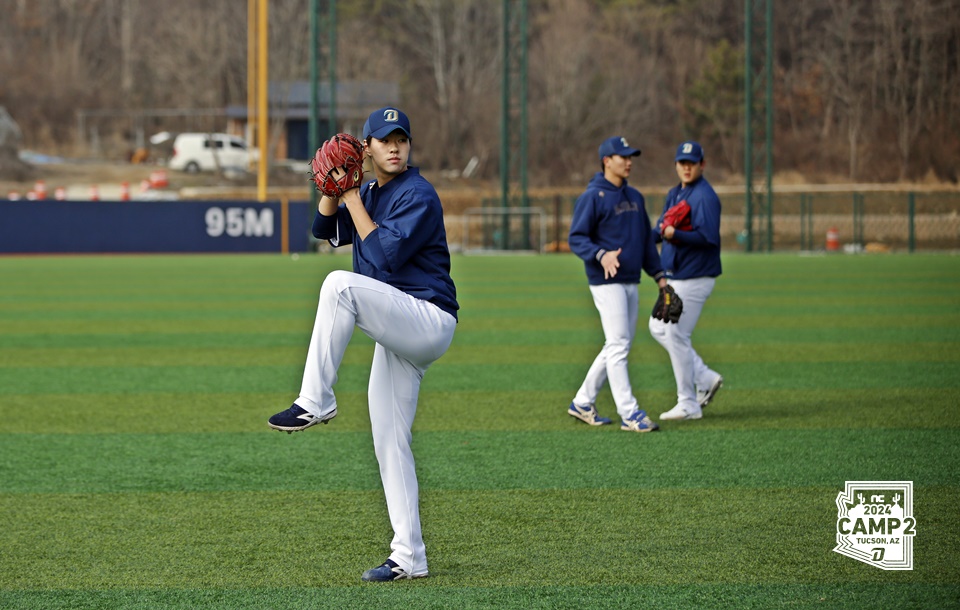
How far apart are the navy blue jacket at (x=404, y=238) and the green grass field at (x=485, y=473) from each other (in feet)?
4.36

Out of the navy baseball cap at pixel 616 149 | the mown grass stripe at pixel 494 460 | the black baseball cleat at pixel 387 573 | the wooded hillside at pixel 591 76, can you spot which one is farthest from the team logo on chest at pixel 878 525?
the wooded hillside at pixel 591 76

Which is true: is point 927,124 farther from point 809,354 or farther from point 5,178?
point 809,354

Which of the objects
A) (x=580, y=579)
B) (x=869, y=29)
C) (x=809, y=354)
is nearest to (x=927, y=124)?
(x=869, y=29)

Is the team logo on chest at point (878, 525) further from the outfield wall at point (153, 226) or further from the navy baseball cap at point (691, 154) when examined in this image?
the outfield wall at point (153, 226)

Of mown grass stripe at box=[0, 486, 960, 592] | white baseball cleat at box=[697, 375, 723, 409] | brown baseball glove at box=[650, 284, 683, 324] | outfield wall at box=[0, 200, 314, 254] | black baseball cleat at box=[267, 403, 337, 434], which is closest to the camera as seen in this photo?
black baseball cleat at box=[267, 403, 337, 434]

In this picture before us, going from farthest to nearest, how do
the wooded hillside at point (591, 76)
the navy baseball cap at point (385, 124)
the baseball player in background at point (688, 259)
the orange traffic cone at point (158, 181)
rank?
the wooded hillside at point (591, 76)
the orange traffic cone at point (158, 181)
the baseball player in background at point (688, 259)
the navy baseball cap at point (385, 124)

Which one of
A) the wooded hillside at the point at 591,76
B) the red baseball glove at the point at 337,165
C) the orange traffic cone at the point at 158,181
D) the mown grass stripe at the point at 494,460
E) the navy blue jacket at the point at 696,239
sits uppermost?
the wooded hillside at the point at 591,76

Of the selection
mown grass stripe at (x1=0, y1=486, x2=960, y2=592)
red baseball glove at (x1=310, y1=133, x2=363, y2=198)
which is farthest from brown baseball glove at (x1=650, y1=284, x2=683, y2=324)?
red baseball glove at (x1=310, y1=133, x2=363, y2=198)

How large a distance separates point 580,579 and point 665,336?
4.44m

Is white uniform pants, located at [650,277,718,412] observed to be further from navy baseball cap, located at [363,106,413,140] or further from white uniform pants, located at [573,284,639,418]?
navy baseball cap, located at [363,106,413,140]

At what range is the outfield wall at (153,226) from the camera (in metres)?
38.3

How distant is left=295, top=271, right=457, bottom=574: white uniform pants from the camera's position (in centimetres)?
495

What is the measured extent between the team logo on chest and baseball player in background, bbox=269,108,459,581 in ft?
7.00

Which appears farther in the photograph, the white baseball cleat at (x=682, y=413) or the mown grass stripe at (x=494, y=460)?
the white baseball cleat at (x=682, y=413)
